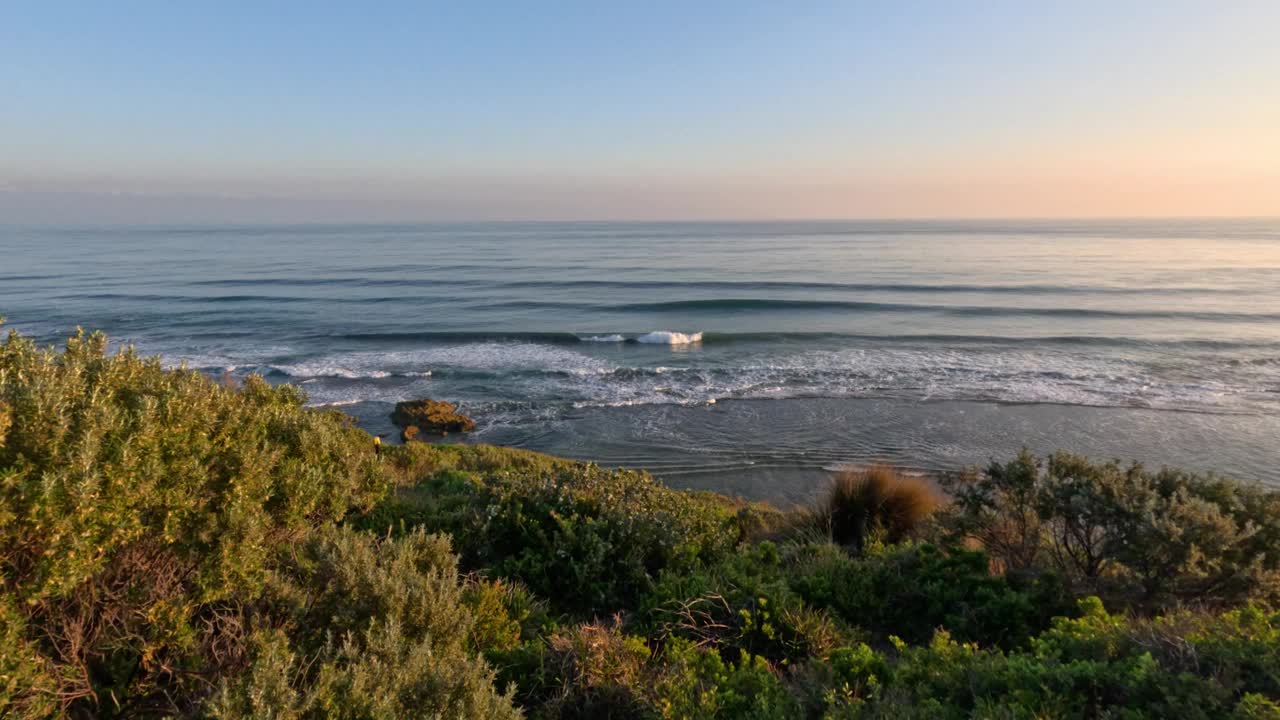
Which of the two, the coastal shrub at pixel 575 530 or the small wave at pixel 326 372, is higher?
the coastal shrub at pixel 575 530

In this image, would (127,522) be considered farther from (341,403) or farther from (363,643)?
(341,403)

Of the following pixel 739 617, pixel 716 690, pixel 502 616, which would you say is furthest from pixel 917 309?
pixel 716 690

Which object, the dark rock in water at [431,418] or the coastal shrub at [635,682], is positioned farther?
the dark rock in water at [431,418]

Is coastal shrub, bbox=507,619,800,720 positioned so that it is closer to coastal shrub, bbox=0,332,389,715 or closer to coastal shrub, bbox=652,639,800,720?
coastal shrub, bbox=652,639,800,720

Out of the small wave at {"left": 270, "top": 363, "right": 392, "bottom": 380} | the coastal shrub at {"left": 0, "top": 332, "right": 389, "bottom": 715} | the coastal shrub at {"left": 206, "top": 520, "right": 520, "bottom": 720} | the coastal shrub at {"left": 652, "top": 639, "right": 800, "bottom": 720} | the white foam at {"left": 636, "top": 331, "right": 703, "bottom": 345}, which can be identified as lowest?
the small wave at {"left": 270, "top": 363, "right": 392, "bottom": 380}

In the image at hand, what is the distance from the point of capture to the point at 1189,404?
1678cm

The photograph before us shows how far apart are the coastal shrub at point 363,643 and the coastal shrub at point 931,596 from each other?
352 cm

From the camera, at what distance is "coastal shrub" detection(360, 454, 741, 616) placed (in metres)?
6.46

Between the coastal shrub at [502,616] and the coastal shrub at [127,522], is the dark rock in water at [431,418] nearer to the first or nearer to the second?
the coastal shrub at [502,616]

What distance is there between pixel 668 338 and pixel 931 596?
2091 centimetres

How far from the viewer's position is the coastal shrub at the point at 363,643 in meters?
3.20

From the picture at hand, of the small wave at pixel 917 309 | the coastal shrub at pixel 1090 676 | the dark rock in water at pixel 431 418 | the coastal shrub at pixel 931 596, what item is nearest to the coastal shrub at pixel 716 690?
the coastal shrub at pixel 1090 676

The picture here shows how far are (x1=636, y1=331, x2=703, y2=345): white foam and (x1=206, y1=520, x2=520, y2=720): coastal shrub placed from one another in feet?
69.3

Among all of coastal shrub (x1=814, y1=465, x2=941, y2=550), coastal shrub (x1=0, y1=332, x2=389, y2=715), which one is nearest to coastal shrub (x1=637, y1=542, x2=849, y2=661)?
coastal shrub (x1=814, y1=465, x2=941, y2=550)
